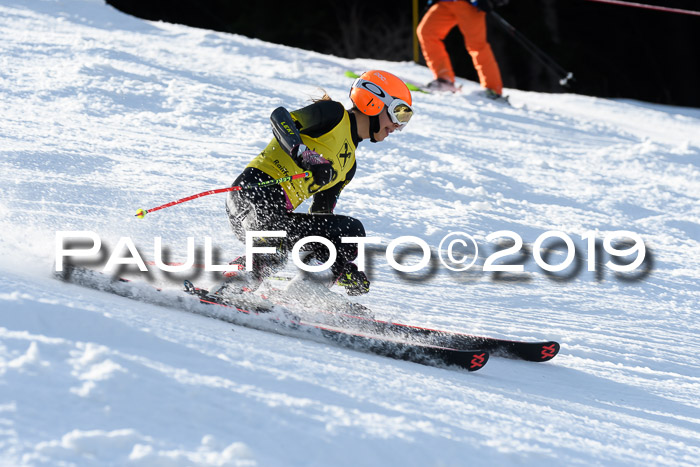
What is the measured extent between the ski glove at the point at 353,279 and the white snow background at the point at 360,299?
26cm

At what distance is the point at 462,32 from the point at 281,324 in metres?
6.10

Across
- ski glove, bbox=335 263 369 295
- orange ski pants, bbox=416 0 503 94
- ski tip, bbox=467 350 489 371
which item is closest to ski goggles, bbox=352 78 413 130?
ski glove, bbox=335 263 369 295

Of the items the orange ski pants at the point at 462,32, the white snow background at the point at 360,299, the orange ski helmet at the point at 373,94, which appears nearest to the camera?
the white snow background at the point at 360,299

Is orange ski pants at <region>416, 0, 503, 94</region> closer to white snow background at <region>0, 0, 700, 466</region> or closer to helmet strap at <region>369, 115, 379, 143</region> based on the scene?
white snow background at <region>0, 0, 700, 466</region>

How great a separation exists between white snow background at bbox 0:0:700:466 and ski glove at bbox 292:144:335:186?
0.74m

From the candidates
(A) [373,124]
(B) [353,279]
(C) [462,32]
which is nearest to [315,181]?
(A) [373,124]

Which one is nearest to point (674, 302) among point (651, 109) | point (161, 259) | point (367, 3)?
point (161, 259)

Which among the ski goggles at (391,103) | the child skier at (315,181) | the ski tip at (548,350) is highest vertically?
the ski goggles at (391,103)

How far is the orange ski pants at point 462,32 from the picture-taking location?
8883mm

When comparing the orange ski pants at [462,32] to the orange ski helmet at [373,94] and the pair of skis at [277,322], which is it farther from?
the pair of skis at [277,322]

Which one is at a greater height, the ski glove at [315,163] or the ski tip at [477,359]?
the ski glove at [315,163]

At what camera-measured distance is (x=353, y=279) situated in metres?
4.04

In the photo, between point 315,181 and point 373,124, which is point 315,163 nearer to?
point 315,181

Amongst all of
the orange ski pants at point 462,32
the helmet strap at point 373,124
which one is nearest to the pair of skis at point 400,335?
the helmet strap at point 373,124
